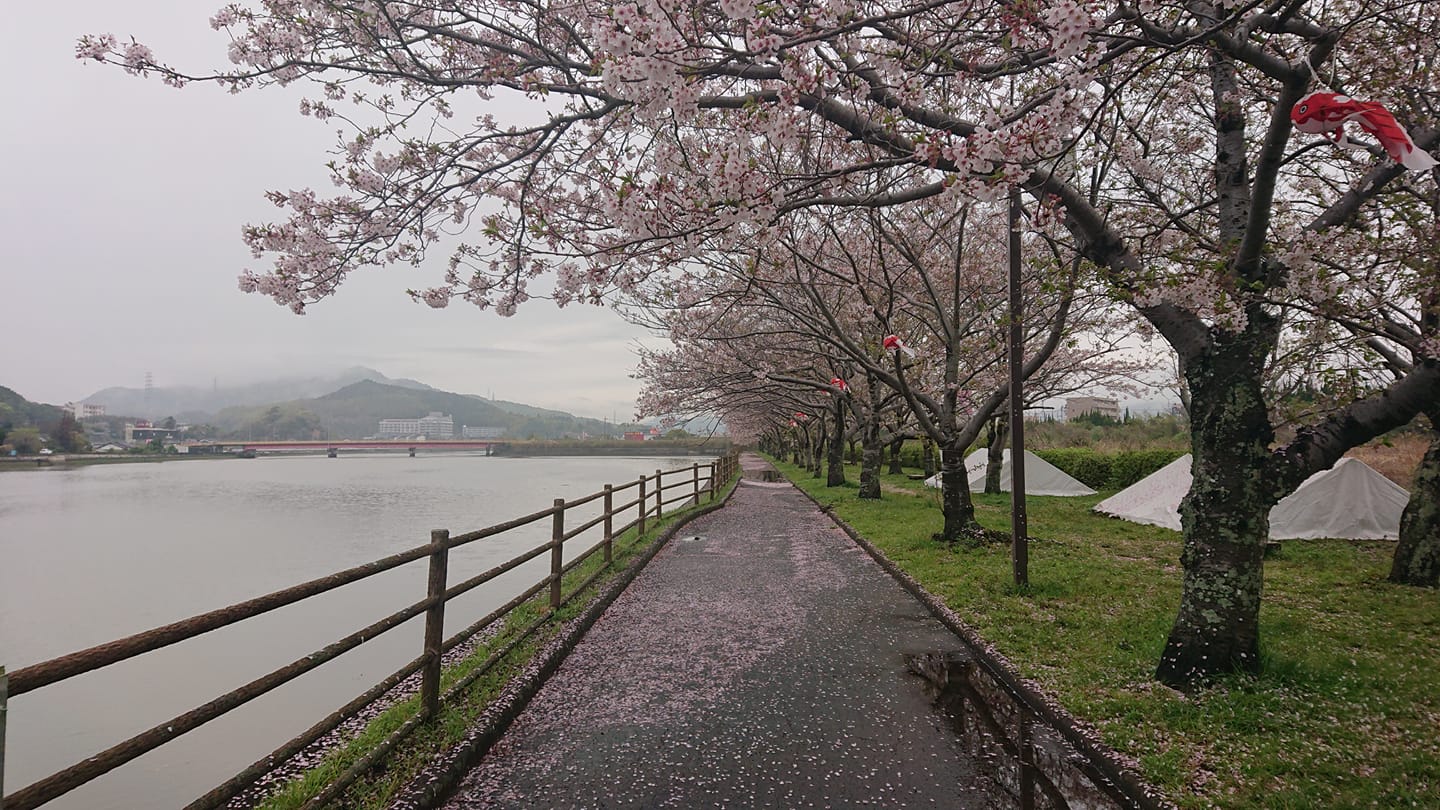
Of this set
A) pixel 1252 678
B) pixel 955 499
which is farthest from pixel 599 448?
pixel 1252 678

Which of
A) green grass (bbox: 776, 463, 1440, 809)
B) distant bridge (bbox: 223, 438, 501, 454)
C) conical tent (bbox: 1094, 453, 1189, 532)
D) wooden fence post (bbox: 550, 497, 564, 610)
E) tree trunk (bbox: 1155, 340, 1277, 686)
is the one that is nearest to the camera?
green grass (bbox: 776, 463, 1440, 809)

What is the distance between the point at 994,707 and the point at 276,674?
13.3ft

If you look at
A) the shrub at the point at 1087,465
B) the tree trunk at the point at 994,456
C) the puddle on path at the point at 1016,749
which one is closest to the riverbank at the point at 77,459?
the tree trunk at the point at 994,456

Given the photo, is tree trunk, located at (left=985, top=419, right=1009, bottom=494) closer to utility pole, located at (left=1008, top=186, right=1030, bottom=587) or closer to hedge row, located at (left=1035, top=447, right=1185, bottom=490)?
hedge row, located at (left=1035, top=447, right=1185, bottom=490)

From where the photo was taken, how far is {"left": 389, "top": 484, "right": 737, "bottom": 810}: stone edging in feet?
10.5

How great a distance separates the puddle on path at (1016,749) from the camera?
3.34 m

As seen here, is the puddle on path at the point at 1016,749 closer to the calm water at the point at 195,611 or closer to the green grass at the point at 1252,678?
the green grass at the point at 1252,678

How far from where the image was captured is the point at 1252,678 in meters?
4.25

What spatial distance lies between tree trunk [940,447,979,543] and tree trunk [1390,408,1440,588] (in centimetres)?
454

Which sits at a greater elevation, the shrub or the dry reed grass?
the dry reed grass

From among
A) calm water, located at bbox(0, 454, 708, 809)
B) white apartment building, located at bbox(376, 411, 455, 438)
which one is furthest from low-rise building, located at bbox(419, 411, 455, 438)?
calm water, located at bbox(0, 454, 708, 809)

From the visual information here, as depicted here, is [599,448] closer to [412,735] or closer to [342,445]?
[342,445]

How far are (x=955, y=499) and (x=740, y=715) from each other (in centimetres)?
653

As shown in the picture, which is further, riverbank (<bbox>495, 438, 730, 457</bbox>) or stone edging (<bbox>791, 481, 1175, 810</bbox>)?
riverbank (<bbox>495, 438, 730, 457</bbox>)
